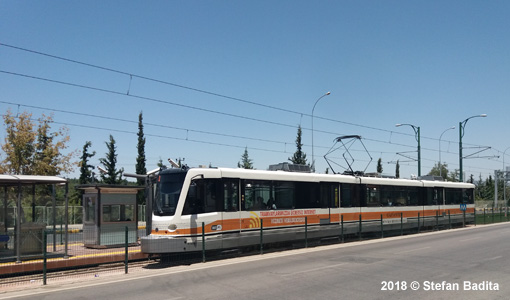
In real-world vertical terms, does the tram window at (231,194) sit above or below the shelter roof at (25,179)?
below

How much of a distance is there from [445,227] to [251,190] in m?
19.9

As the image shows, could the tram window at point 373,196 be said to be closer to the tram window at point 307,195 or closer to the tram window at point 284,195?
the tram window at point 307,195

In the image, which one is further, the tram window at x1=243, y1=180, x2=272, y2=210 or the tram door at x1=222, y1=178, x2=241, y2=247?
the tram window at x1=243, y1=180, x2=272, y2=210

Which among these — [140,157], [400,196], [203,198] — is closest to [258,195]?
[203,198]

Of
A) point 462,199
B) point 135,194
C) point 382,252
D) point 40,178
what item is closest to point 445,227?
point 462,199

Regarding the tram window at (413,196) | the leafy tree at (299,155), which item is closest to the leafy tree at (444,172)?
the leafy tree at (299,155)

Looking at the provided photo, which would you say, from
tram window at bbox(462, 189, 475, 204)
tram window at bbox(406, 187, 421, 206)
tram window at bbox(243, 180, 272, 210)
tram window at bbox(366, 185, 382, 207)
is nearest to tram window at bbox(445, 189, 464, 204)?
tram window at bbox(462, 189, 475, 204)

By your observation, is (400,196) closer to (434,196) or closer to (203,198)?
(434,196)

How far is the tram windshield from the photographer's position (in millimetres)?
15336

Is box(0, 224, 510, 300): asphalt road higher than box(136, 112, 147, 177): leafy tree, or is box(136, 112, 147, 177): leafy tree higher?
box(136, 112, 147, 177): leafy tree

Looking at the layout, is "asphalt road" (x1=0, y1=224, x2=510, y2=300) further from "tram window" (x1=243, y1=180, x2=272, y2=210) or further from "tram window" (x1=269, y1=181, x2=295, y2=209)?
"tram window" (x1=269, y1=181, x2=295, y2=209)

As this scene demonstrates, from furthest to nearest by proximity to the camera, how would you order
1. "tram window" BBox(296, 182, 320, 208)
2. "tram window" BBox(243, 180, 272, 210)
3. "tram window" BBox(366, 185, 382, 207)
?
"tram window" BBox(366, 185, 382, 207) < "tram window" BBox(296, 182, 320, 208) < "tram window" BBox(243, 180, 272, 210)

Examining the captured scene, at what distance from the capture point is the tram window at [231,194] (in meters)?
16.3

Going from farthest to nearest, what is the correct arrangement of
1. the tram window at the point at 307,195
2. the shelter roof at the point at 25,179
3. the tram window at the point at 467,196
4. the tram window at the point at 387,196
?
the tram window at the point at 467,196, the tram window at the point at 387,196, the tram window at the point at 307,195, the shelter roof at the point at 25,179
